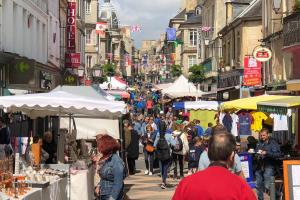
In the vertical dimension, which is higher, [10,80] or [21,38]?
[21,38]

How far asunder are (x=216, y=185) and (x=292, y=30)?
1684 centimetres

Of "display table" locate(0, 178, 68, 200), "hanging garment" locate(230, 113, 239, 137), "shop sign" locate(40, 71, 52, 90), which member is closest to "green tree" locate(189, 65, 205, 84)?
"shop sign" locate(40, 71, 52, 90)

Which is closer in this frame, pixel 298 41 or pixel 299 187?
pixel 299 187

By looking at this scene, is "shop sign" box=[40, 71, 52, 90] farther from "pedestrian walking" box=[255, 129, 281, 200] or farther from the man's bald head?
the man's bald head

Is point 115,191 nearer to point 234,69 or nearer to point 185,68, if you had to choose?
point 234,69

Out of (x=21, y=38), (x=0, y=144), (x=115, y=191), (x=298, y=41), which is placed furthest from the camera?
(x=21, y=38)

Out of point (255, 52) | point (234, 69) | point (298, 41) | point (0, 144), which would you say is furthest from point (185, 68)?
point (0, 144)

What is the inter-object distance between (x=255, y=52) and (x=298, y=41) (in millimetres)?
6322

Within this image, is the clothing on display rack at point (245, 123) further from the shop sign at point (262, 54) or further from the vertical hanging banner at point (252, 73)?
the vertical hanging banner at point (252, 73)

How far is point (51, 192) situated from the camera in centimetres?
1037

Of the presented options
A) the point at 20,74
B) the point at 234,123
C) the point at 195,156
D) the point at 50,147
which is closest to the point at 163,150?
the point at 195,156

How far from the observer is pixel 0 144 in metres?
15.7

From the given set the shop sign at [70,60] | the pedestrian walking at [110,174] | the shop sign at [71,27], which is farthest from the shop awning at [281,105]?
the shop sign at [71,27]

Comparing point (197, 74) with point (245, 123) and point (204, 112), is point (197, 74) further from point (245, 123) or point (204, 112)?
point (245, 123)
